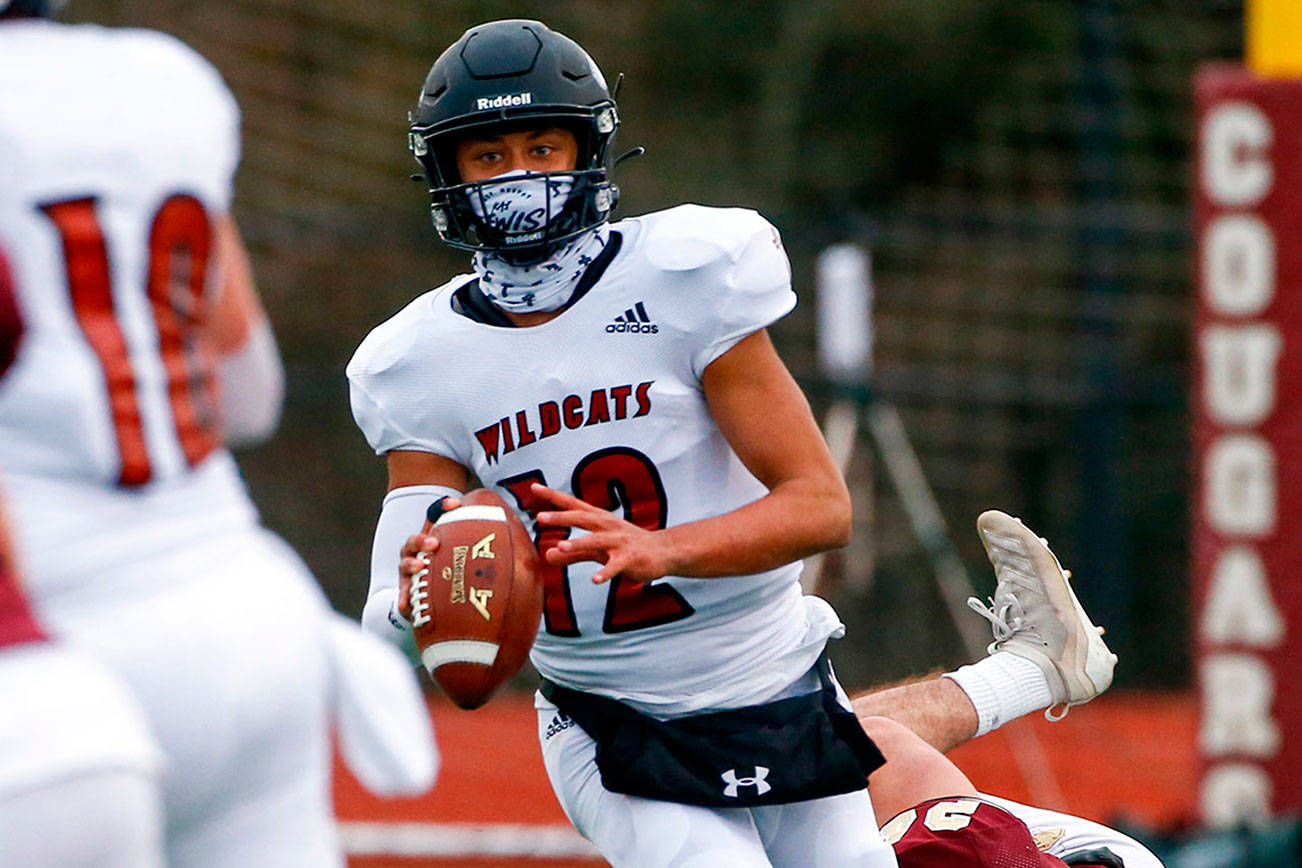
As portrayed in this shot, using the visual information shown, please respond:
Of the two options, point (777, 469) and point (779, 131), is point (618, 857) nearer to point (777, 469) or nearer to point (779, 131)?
point (777, 469)

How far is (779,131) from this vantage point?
45.2 feet

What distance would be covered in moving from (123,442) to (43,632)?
23 cm

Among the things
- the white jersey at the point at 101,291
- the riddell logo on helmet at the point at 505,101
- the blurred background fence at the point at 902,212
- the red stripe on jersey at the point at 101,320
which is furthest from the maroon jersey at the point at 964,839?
the blurred background fence at the point at 902,212

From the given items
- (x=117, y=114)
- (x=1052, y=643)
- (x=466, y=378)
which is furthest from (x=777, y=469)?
(x=117, y=114)

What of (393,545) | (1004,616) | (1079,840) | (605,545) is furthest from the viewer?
(1004,616)

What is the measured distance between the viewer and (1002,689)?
3.76 metres

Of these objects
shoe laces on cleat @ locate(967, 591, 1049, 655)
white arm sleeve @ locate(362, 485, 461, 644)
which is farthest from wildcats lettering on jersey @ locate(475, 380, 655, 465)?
shoe laces on cleat @ locate(967, 591, 1049, 655)

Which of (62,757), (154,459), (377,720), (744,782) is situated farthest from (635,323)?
(62,757)

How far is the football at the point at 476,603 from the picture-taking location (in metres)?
2.88

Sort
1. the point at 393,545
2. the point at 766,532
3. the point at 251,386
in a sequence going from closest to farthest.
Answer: the point at 251,386 < the point at 766,532 < the point at 393,545

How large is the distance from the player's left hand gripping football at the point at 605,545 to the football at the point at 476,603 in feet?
0.31

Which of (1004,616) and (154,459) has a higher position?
(154,459)

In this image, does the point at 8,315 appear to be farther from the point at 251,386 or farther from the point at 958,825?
the point at 958,825

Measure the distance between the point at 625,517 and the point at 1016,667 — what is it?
40.0 inches
